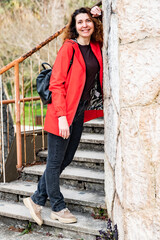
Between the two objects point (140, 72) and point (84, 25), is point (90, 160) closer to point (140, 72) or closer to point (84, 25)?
point (84, 25)

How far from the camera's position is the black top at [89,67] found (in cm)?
306

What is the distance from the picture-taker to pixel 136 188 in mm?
2342

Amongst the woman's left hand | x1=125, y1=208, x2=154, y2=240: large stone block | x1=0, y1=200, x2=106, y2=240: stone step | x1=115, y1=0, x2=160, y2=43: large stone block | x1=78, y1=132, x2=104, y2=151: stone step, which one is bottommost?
x1=0, y1=200, x2=106, y2=240: stone step

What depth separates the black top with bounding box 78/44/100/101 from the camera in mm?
3064

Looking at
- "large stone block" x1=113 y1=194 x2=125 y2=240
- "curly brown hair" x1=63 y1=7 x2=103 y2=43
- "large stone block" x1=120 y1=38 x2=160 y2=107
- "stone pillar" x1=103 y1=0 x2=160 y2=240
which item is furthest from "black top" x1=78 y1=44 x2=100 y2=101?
"large stone block" x1=113 y1=194 x2=125 y2=240

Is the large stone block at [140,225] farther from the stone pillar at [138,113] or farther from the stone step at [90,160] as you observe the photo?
the stone step at [90,160]

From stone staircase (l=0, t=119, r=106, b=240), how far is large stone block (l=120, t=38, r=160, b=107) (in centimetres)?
143

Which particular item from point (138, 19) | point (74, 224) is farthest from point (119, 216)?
point (138, 19)

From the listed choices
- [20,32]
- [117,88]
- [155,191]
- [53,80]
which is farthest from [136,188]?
[20,32]

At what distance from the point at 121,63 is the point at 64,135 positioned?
907 millimetres

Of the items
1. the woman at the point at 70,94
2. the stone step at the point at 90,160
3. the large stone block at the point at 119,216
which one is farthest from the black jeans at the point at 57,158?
the stone step at the point at 90,160

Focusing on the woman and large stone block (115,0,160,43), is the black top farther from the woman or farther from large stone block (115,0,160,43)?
large stone block (115,0,160,43)

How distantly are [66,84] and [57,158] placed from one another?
0.67 meters

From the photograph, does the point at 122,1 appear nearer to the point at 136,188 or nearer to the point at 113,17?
the point at 113,17
